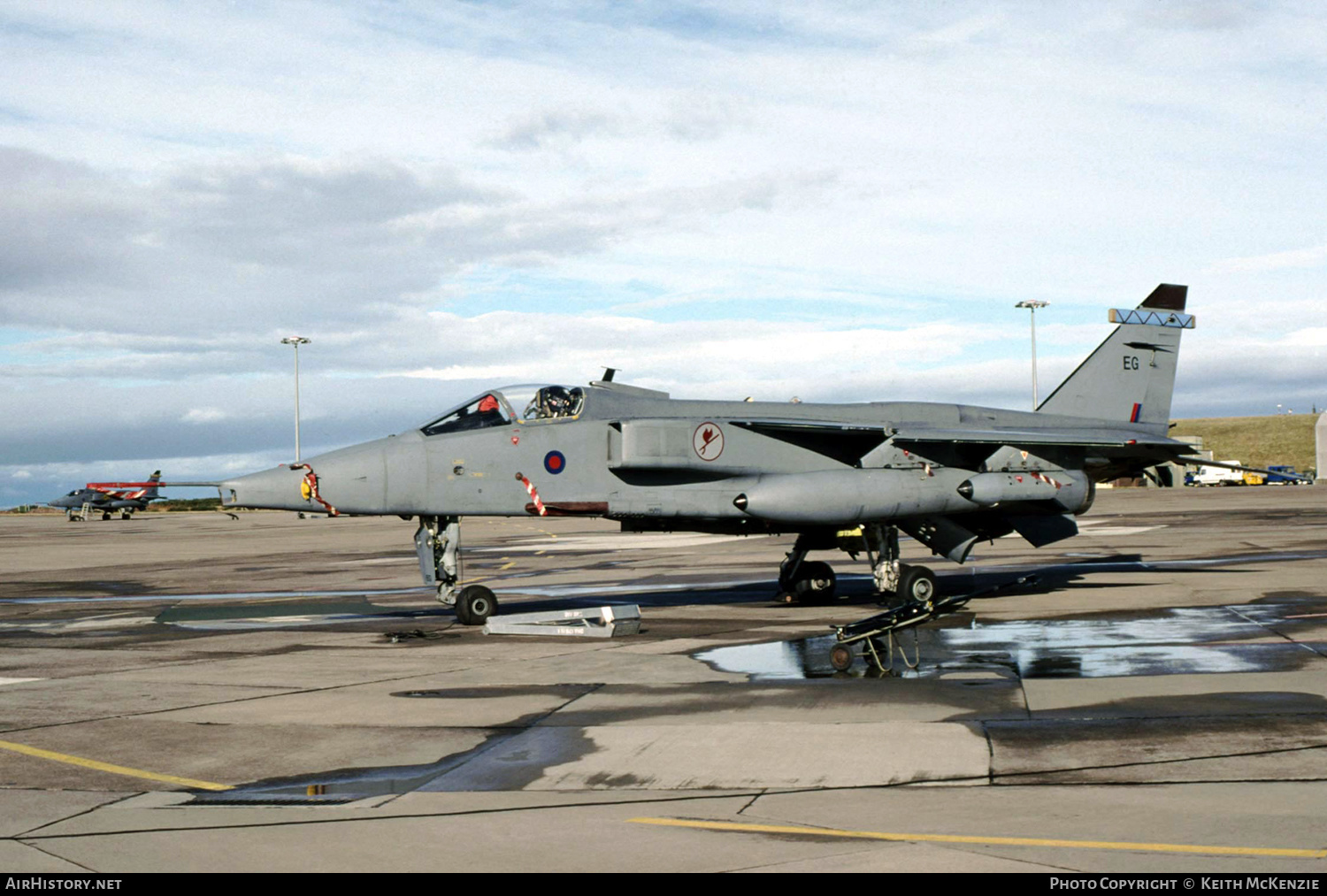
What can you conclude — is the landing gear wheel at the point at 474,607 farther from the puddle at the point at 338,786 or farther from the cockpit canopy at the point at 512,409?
the puddle at the point at 338,786

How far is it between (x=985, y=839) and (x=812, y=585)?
14412 millimetres

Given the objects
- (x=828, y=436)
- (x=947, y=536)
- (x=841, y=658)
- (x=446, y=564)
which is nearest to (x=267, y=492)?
(x=446, y=564)

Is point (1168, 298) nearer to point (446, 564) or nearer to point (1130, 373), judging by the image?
point (1130, 373)

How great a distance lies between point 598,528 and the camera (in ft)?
176

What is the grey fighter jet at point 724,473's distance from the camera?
17.1 meters

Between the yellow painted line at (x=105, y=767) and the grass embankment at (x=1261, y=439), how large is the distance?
400ft

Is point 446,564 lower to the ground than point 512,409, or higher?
lower

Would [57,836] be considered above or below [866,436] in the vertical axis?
below

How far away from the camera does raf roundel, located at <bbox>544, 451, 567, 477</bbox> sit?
17750 mm

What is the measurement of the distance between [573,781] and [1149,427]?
1814cm

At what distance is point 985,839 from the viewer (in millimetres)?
6094

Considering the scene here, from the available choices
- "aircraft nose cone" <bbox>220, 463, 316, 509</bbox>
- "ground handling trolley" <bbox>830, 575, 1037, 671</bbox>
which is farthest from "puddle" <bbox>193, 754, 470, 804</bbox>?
"aircraft nose cone" <bbox>220, 463, 316, 509</bbox>
